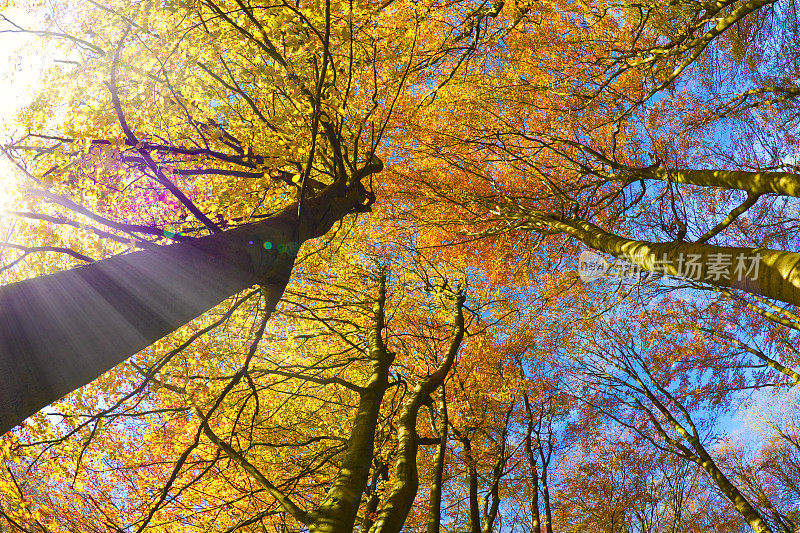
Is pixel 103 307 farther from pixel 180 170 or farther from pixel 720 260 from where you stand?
pixel 720 260

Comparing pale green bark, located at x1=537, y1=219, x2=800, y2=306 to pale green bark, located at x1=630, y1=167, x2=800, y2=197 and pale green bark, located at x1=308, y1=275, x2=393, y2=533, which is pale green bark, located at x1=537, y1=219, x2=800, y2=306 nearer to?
pale green bark, located at x1=630, y1=167, x2=800, y2=197

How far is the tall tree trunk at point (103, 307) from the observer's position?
5.01ft

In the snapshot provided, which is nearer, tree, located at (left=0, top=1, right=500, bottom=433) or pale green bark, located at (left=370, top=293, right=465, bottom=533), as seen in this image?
tree, located at (left=0, top=1, right=500, bottom=433)

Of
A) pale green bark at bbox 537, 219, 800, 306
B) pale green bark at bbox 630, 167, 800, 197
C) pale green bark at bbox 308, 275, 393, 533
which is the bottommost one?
pale green bark at bbox 308, 275, 393, 533

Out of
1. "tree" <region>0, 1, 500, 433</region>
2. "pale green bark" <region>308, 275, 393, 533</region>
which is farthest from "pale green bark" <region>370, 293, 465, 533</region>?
"tree" <region>0, 1, 500, 433</region>

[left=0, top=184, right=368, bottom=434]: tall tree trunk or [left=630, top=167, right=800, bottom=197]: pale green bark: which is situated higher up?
[left=630, top=167, right=800, bottom=197]: pale green bark

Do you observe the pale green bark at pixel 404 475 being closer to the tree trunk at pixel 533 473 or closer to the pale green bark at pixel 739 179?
the pale green bark at pixel 739 179

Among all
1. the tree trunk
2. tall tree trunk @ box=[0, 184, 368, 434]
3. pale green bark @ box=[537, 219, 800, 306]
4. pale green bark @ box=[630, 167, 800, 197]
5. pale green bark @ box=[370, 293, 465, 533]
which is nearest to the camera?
tall tree trunk @ box=[0, 184, 368, 434]

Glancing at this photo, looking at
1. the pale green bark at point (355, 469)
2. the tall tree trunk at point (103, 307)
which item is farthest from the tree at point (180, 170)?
the pale green bark at point (355, 469)

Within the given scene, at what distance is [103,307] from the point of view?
1864 millimetres

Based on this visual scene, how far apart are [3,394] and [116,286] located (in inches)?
27.5

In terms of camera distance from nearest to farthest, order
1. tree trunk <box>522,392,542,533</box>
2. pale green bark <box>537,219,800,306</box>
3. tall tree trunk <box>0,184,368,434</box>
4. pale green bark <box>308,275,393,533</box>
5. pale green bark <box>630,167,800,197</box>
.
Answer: tall tree trunk <box>0,184,368,434</box> < pale green bark <box>308,275,393,533</box> < pale green bark <box>537,219,800,306</box> < pale green bark <box>630,167,800,197</box> < tree trunk <box>522,392,542,533</box>

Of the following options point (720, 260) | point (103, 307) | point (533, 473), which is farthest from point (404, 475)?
point (533, 473)

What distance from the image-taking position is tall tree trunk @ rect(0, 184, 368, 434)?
1.53m
